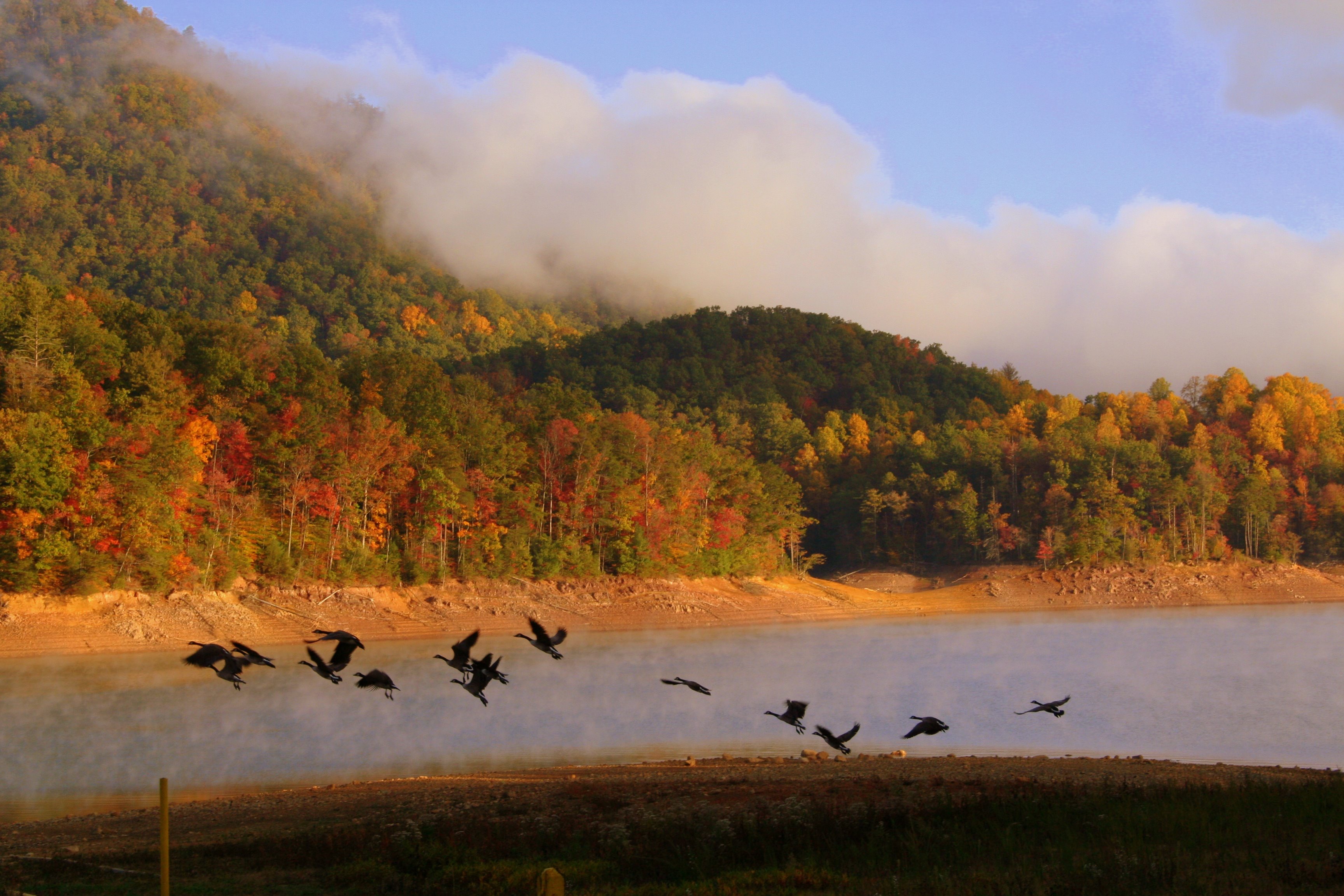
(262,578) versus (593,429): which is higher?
(593,429)

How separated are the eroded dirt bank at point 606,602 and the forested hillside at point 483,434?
1541mm

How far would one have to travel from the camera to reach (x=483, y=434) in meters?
67.8

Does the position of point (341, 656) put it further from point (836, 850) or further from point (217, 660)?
point (836, 850)

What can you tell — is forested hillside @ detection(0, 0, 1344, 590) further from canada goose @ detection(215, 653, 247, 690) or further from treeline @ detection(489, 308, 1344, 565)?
canada goose @ detection(215, 653, 247, 690)

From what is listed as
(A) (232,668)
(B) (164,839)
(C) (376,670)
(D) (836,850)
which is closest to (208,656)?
(A) (232,668)

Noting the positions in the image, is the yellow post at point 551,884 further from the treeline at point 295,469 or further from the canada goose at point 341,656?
the treeline at point 295,469

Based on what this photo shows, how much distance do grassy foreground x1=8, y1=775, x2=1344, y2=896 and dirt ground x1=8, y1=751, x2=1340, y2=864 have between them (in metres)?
0.49

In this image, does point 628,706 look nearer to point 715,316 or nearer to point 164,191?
point 715,316

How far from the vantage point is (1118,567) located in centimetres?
9219

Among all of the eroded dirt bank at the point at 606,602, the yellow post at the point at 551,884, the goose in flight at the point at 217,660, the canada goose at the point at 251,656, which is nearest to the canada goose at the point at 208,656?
the goose in flight at the point at 217,660

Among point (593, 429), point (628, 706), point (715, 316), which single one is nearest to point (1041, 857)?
point (628, 706)

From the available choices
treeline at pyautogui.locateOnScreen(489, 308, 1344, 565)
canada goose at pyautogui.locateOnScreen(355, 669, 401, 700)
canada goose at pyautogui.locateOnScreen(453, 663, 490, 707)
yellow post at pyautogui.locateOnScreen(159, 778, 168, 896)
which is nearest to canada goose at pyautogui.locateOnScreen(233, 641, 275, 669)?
canada goose at pyautogui.locateOnScreen(355, 669, 401, 700)

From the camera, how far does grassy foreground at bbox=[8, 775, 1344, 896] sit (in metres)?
11.0

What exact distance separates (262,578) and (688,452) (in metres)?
38.7
